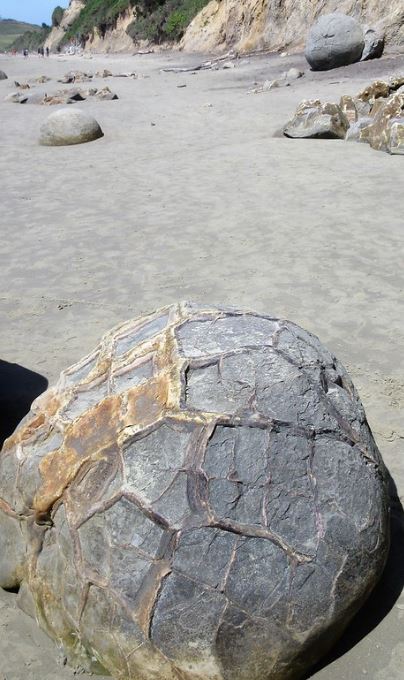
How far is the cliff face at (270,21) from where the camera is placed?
806 inches

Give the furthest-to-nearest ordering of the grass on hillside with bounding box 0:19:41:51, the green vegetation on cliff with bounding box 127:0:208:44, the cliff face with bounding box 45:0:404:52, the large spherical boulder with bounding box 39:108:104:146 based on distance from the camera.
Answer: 1. the grass on hillside with bounding box 0:19:41:51
2. the green vegetation on cliff with bounding box 127:0:208:44
3. the cliff face with bounding box 45:0:404:52
4. the large spherical boulder with bounding box 39:108:104:146

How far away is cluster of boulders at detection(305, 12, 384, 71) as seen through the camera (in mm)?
18516

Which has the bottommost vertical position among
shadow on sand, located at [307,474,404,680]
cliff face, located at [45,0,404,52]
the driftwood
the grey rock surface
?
A: shadow on sand, located at [307,474,404,680]

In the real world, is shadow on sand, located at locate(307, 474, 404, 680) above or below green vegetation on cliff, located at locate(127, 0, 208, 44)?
below

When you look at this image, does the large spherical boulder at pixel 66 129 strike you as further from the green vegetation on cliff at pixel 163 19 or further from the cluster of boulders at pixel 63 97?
the green vegetation on cliff at pixel 163 19

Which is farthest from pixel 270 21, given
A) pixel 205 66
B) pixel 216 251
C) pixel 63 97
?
pixel 216 251

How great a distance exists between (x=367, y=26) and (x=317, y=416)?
65.4ft

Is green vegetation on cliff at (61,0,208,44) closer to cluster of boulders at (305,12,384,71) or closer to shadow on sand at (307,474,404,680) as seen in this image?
cluster of boulders at (305,12,384,71)

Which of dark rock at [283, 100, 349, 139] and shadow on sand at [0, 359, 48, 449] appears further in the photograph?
dark rock at [283, 100, 349, 139]

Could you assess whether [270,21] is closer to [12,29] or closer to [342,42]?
[342,42]

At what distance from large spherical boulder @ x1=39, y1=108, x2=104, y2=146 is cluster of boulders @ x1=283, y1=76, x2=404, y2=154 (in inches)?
140

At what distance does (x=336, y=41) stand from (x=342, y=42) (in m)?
0.17

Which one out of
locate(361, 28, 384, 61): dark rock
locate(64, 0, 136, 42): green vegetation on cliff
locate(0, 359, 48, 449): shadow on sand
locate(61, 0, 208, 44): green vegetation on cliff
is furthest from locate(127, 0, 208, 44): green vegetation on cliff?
locate(0, 359, 48, 449): shadow on sand

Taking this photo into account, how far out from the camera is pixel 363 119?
1112 cm
